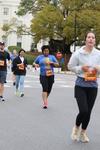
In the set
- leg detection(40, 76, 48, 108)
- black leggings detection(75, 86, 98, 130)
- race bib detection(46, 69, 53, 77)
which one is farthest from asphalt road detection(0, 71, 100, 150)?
race bib detection(46, 69, 53, 77)

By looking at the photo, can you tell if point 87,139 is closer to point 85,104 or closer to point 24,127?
point 85,104

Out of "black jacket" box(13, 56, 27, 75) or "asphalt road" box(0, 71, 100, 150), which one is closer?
"asphalt road" box(0, 71, 100, 150)

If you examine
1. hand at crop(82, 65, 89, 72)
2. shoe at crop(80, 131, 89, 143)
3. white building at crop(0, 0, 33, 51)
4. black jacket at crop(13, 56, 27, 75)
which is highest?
hand at crop(82, 65, 89, 72)

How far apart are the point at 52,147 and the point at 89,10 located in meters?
50.8

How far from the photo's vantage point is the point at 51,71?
47.6 ft

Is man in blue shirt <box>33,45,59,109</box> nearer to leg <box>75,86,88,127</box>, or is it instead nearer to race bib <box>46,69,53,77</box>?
race bib <box>46,69,53,77</box>

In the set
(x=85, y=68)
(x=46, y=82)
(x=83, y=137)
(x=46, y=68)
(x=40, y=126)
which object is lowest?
(x=40, y=126)

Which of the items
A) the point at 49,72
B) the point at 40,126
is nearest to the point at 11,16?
the point at 49,72

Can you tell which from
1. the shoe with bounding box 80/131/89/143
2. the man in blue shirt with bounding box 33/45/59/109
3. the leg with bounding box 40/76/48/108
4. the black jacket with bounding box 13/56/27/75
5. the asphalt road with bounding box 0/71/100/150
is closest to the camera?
the asphalt road with bounding box 0/71/100/150

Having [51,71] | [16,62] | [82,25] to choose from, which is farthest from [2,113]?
[82,25]

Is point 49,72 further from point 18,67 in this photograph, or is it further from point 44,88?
point 18,67

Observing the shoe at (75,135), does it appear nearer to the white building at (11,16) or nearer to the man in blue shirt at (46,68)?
the man in blue shirt at (46,68)

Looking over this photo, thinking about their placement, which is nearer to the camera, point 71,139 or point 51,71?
point 71,139

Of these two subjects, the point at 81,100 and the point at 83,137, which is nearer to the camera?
the point at 81,100
